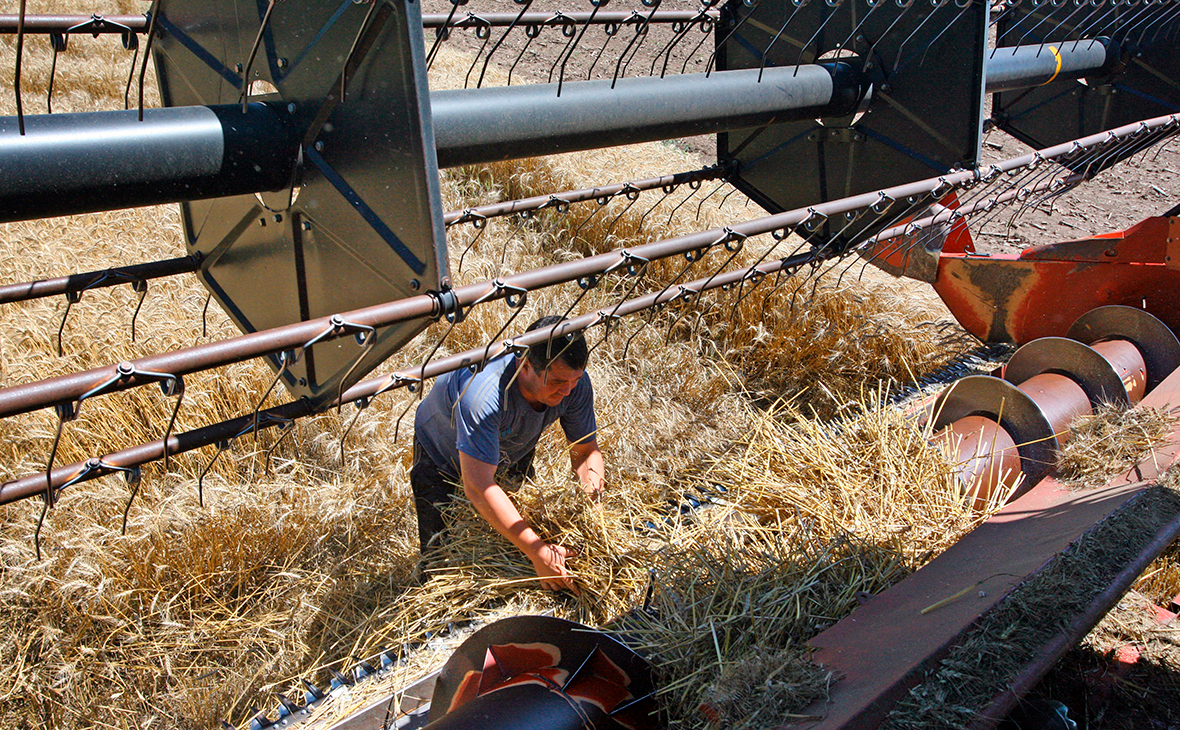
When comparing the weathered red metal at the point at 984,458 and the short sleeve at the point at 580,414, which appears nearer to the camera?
the weathered red metal at the point at 984,458

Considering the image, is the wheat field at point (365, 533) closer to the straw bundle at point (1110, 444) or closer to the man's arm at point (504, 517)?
the man's arm at point (504, 517)

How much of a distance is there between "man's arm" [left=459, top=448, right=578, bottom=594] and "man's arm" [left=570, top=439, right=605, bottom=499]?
0.38 metres

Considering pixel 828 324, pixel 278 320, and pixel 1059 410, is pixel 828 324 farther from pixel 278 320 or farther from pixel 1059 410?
pixel 278 320

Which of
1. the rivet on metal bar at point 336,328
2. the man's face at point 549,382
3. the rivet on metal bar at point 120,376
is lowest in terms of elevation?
the man's face at point 549,382

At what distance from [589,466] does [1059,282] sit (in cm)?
263

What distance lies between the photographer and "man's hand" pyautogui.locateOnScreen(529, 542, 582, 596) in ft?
9.45

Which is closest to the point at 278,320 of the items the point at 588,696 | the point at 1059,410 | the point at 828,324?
the point at 588,696

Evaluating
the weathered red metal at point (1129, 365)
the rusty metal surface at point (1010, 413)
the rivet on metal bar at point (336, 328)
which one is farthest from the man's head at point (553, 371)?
the weathered red metal at point (1129, 365)

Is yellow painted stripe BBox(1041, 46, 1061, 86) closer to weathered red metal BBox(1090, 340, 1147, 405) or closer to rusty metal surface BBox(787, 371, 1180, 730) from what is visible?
weathered red metal BBox(1090, 340, 1147, 405)

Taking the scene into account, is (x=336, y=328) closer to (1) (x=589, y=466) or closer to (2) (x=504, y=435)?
(2) (x=504, y=435)

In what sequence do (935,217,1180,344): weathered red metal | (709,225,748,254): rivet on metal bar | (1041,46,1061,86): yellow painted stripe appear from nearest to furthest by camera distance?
(709,225,748,254): rivet on metal bar
(935,217,1180,344): weathered red metal
(1041,46,1061,86): yellow painted stripe

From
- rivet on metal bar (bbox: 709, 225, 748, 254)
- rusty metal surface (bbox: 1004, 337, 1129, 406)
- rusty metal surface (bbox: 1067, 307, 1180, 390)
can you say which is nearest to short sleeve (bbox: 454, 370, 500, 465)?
rivet on metal bar (bbox: 709, 225, 748, 254)

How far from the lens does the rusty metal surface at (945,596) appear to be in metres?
1.58

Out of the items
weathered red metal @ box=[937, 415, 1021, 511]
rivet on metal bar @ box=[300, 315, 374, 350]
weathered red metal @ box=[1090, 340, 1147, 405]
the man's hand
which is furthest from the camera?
weathered red metal @ box=[1090, 340, 1147, 405]
